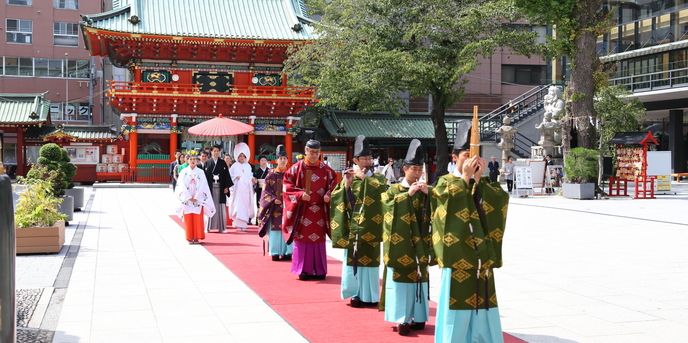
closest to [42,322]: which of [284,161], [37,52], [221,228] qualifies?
[284,161]

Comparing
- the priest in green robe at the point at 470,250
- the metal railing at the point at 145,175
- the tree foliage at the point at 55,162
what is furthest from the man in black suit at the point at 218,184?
the metal railing at the point at 145,175

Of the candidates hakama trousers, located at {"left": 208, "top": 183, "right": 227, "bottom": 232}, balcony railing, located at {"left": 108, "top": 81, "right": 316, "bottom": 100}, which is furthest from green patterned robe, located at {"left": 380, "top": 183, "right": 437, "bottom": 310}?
balcony railing, located at {"left": 108, "top": 81, "right": 316, "bottom": 100}

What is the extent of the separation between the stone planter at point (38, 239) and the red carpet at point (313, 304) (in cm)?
240

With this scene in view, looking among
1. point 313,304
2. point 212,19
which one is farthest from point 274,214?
point 212,19

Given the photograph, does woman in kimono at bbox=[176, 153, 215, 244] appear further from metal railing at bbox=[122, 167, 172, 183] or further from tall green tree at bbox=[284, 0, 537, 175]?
metal railing at bbox=[122, 167, 172, 183]

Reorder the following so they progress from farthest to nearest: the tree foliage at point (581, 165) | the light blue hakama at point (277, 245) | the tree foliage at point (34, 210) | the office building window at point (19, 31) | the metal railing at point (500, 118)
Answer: the office building window at point (19, 31)
the metal railing at point (500, 118)
the tree foliage at point (581, 165)
the tree foliage at point (34, 210)
the light blue hakama at point (277, 245)

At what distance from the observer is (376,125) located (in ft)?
113

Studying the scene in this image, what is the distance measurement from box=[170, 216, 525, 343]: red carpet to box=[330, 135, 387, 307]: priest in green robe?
226 mm

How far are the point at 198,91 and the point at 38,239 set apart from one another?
20822mm

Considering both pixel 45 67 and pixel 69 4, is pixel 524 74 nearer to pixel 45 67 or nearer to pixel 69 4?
pixel 69 4

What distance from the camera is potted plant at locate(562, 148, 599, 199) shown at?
19828 millimetres

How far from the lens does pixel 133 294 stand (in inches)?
272

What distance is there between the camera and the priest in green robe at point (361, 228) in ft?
20.5

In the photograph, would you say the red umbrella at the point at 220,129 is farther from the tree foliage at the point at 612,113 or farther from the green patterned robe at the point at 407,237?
the tree foliage at the point at 612,113
